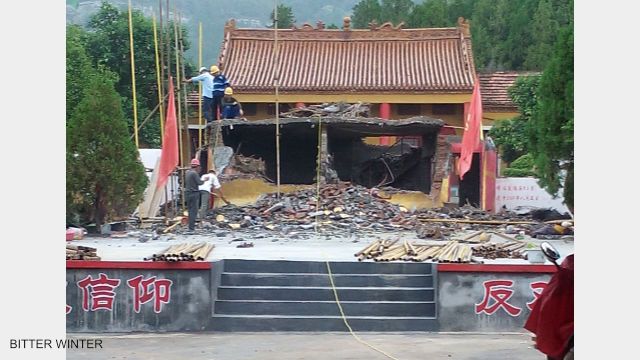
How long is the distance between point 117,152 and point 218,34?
67744mm

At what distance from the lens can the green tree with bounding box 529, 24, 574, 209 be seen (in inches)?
553

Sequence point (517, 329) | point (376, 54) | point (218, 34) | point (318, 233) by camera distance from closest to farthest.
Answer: point (517, 329) < point (318, 233) < point (376, 54) < point (218, 34)

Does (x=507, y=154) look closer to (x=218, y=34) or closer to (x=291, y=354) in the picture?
(x=291, y=354)

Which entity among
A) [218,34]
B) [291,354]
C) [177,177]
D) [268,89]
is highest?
[218,34]

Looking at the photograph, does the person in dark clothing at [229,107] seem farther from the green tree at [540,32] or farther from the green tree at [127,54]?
the green tree at [540,32]

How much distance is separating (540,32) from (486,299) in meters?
25.4

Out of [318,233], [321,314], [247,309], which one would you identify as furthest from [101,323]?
[318,233]

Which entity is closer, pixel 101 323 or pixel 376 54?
pixel 101 323

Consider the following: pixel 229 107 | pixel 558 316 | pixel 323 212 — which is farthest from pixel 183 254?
pixel 229 107

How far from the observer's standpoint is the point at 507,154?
28.8 meters

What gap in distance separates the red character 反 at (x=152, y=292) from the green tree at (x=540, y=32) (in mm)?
24245

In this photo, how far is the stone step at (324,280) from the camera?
11.8 metres

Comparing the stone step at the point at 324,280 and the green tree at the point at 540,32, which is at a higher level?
the green tree at the point at 540,32

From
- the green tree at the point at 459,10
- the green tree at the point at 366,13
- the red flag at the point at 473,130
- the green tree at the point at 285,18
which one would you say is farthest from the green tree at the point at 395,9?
the red flag at the point at 473,130
